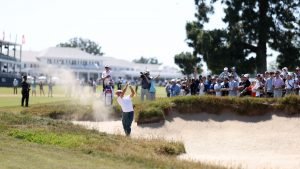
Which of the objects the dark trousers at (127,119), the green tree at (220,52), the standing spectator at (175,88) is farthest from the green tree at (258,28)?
the dark trousers at (127,119)

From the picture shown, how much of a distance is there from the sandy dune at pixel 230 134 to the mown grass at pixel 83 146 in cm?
300

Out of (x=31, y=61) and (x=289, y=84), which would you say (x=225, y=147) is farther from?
(x=31, y=61)

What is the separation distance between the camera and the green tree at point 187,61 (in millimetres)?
52312

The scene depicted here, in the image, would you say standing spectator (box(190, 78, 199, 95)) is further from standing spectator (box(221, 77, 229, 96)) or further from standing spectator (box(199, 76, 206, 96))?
standing spectator (box(221, 77, 229, 96))

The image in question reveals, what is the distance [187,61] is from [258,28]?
25.0 ft

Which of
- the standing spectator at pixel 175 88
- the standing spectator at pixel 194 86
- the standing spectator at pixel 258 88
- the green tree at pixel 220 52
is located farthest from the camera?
the green tree at pixel 220 52

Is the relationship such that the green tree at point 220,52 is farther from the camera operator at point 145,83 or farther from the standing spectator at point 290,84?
the standing spectator at point 290,84

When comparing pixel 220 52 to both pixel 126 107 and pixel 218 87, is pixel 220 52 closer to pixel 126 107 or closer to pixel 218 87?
pixel 218 87

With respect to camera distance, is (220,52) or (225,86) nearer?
(225,86)

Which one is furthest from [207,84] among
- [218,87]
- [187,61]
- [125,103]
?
[187,61]

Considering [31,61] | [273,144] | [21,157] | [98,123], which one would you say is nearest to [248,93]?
[273,144]

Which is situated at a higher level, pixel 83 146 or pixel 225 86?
pixel 225 86

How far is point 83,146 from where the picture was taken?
14883 mm

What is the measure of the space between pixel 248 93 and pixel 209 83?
3279mm
